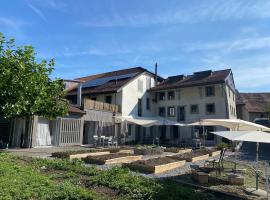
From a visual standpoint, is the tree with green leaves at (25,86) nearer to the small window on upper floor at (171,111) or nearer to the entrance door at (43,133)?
the entrance door at (43,133)

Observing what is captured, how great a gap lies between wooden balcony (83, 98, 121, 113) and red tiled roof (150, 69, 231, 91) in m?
7.75

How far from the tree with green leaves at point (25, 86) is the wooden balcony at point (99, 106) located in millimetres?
7507

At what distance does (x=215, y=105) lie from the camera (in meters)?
30.7

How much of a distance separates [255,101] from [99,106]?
35136 millimetres

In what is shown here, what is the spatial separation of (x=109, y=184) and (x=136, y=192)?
0.99 meters

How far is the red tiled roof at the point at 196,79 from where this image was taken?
101 ft

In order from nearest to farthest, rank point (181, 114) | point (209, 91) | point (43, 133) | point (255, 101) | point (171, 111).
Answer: point (43, 133)
point (209, 91)
point (181, 114)
point (171, 111)
point (255, 101)

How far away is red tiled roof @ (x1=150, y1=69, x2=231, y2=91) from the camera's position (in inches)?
1212

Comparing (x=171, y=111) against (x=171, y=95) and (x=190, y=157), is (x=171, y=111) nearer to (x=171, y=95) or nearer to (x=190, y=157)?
(x=171, y=95)

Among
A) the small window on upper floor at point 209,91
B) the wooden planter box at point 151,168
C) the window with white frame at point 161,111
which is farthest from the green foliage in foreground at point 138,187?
the window with white frame at point 161,111

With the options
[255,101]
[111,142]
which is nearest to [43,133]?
[111,142]

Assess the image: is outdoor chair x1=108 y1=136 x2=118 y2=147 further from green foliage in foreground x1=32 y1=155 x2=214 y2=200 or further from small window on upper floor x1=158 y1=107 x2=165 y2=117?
green foliage in foreground x1=32 y1=155 x2=214 y2=200

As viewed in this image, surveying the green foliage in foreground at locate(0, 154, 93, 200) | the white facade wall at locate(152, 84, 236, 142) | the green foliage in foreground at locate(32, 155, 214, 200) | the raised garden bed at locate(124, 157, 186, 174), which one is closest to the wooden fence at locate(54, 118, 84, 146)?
the raised garden bed at locate(124, 157, 186, 174)

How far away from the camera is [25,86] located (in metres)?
14.7
